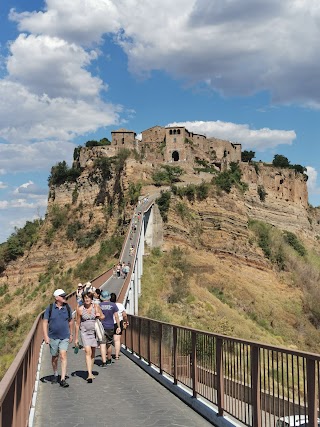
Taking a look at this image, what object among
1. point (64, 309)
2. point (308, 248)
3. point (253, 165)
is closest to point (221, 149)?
point (253, 165)

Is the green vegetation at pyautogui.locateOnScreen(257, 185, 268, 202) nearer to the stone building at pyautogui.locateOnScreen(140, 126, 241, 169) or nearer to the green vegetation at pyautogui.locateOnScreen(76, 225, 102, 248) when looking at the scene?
the stone building at pyautogui.locateOnScreen(140, 126, 241, 169)

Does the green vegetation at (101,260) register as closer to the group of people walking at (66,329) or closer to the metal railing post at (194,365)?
the group of people walking at (66,329)

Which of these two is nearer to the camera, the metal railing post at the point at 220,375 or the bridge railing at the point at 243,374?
the bridge railing at the point at 243,374

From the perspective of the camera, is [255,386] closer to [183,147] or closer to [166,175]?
[166,175]

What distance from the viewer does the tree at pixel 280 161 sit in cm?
8681

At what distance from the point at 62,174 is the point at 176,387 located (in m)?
51.7

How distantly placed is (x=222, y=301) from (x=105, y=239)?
14.5 m

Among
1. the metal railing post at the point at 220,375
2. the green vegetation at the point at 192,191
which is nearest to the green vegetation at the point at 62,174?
the green vegetation at the point at 192,191

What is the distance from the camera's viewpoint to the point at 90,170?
5803cm

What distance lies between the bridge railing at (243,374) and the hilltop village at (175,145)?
2288 inches

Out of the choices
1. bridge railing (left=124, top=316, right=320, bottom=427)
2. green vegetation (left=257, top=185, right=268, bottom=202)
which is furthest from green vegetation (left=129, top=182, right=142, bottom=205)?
bridge railing (left=124, top=316, right=320, bottom=427)

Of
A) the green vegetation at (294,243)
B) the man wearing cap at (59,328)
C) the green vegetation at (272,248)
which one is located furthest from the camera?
the green vegetation at (294,243)

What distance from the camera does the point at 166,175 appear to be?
182ft

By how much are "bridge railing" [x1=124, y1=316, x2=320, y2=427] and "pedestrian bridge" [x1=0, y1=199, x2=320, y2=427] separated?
0.01 m
